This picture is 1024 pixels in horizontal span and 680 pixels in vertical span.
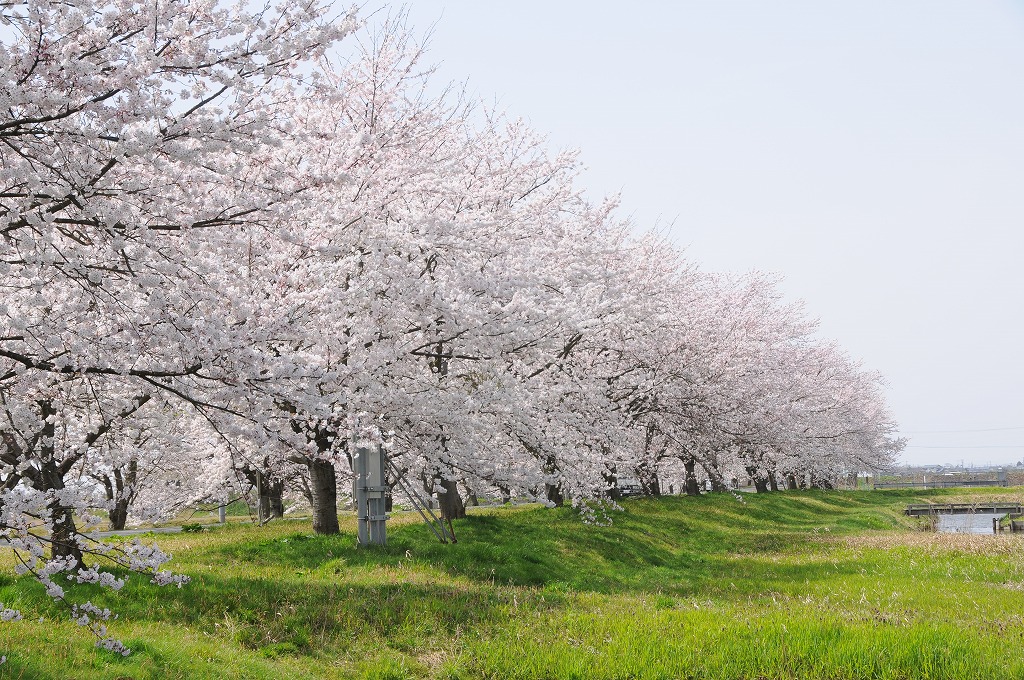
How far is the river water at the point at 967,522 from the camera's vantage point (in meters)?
41.8

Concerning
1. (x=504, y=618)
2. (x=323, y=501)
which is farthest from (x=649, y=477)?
(x=504, y=618)

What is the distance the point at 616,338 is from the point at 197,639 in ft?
61.2

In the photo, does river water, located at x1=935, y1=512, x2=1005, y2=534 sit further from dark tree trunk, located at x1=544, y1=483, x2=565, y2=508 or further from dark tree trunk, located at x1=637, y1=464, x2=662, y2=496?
dark tree trunk, located at x1=544, y1=483, x2=565, y2=508

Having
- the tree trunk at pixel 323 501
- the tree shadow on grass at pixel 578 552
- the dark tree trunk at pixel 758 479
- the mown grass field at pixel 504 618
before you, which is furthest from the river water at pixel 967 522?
the tree trunk at pixel 323 501

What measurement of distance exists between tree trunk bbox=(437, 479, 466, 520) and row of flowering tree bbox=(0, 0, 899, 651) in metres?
0.44

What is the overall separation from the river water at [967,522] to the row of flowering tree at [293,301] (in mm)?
12387

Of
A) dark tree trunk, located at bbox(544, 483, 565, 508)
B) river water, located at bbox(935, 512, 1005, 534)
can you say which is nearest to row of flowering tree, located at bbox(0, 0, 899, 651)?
dark tree trunk, located at bbox(544, 483, 565, 508)

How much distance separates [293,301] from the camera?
13.1 m

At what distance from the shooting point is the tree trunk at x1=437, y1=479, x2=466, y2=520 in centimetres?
1838

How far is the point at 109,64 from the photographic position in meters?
7.17

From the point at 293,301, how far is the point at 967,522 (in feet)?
153

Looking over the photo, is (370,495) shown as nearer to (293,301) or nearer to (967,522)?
(293,301)

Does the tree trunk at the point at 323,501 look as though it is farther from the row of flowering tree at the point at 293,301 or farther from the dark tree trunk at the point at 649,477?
the dark tree trunk at the point at 649,477

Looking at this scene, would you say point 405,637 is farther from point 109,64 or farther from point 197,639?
point 109,64
